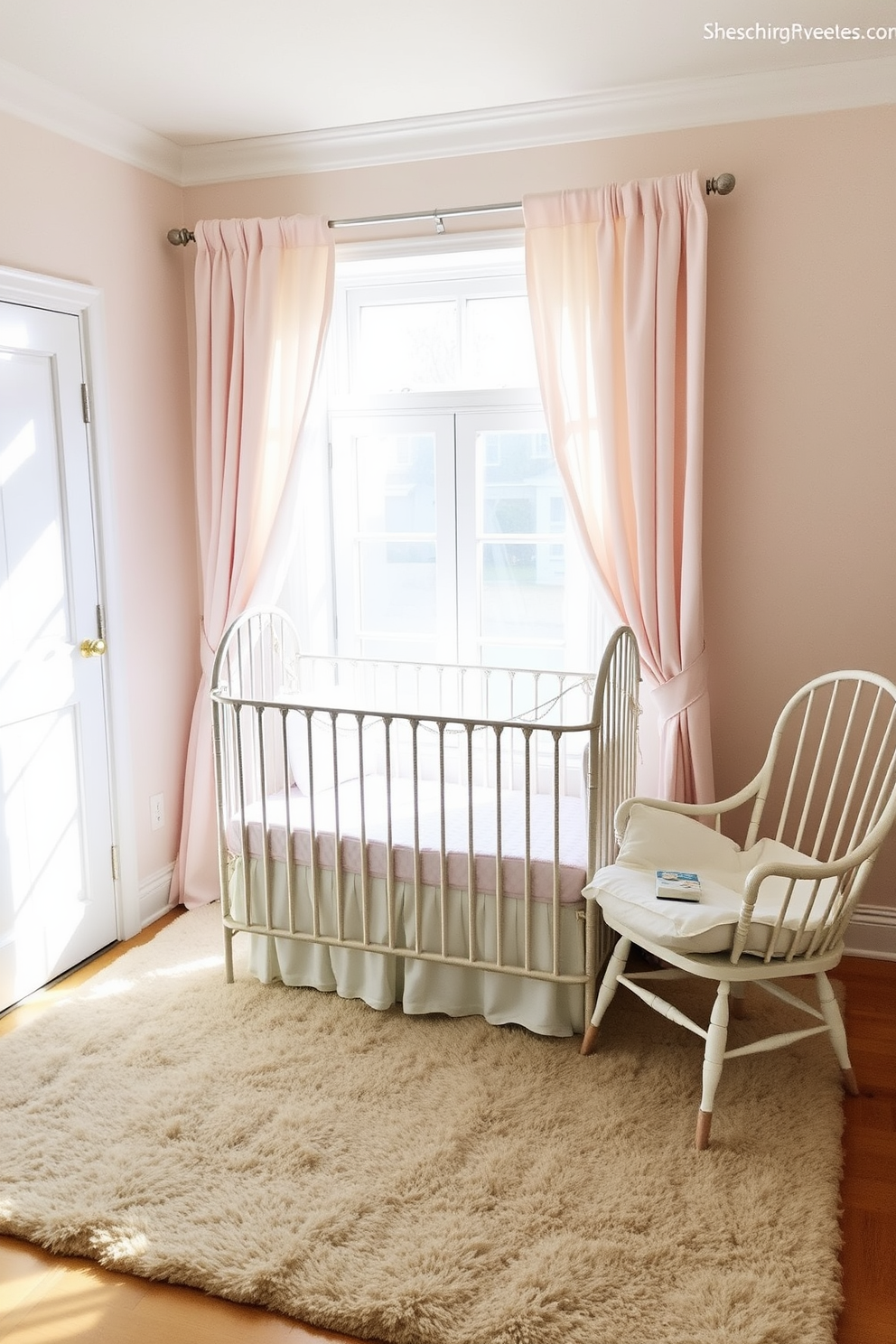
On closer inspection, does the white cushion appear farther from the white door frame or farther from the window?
the white door frame

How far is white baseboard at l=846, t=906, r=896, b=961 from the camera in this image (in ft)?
9.74

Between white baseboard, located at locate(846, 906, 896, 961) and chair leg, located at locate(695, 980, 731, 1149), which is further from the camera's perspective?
white baseboard, located at locate(846, 906, 896, 961)

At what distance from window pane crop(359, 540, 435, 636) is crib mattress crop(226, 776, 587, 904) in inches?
27.0

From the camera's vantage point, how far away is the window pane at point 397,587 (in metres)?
3.41

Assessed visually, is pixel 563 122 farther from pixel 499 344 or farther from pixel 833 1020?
pixel 833 1020

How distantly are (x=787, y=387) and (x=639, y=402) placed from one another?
43 centimetres

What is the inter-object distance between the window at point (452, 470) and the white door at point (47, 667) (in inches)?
35.9

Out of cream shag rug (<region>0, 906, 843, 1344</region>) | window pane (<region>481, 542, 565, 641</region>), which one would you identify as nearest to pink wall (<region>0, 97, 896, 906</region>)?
window pane (<region>481, 542, 565, 641</region>)

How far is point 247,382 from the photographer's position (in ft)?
10.4

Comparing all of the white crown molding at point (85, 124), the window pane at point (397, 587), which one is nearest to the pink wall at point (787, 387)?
the white crown molding at point (85, 124)

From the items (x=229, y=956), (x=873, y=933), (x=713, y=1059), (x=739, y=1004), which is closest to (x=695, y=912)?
(x=713, y=1059)

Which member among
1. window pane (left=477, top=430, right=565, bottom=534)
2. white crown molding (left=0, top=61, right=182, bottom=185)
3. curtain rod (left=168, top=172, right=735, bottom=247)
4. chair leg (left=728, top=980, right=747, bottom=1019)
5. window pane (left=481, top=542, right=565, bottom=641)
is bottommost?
chair leg (left=728, top=980, right=747, bottom=1019)

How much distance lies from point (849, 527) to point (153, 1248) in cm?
244

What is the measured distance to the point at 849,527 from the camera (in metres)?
2.84
